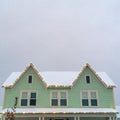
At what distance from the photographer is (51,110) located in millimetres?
21922

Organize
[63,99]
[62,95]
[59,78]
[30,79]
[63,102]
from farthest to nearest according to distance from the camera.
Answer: [59,78]
[30,79]
[62,95]
[63,99]
[63,102]

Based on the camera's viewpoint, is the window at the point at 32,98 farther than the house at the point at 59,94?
Yes

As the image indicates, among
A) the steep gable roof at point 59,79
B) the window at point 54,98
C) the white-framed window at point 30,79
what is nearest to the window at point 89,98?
the steep gable roof at point 59,79

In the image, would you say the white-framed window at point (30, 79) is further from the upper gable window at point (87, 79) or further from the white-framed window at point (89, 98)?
the upper gable window at point (87, 79)

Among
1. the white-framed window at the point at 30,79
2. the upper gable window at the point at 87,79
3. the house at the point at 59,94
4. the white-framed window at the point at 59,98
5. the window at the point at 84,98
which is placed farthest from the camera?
the upper gable window at the point at 87,79

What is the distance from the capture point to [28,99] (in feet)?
77.4

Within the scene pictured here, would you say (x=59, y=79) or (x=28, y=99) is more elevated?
(x=59, y=79)

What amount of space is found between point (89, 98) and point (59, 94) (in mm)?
3639

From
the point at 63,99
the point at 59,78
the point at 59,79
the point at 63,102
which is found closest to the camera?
the point at 63,102

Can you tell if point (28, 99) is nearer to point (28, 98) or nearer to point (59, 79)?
point (28, 98)

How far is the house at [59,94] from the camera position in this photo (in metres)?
23.0

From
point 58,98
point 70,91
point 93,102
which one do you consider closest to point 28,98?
point 58,98

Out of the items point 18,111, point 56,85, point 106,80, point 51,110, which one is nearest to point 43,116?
point 51,110

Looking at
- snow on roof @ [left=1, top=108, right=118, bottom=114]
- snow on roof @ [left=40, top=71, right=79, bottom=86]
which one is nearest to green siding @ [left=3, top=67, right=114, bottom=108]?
snow on roof @ [left=1, top=108, right=118, bottom=114]
